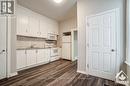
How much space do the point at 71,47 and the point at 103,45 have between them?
2897 mm

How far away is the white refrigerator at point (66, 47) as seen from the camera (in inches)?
224

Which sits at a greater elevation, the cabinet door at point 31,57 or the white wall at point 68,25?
the white wall at point 68,25

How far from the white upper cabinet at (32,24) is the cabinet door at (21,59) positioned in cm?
89

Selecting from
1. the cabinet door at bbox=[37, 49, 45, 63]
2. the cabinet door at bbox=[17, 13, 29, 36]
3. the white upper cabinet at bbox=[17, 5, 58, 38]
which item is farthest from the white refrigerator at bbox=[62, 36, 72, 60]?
the cabinet door at bbox=[17, 13, 29, 36]

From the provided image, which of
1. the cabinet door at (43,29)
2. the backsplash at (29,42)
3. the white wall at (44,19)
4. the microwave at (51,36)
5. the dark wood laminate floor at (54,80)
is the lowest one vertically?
the dark wood laminate floor at (54,80)

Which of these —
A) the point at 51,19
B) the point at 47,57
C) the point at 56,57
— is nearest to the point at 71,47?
the point at 56,57

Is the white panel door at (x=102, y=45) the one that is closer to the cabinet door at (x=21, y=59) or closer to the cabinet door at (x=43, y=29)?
the cabinet door at (x=21, y=59)

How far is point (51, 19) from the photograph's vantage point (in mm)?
5770

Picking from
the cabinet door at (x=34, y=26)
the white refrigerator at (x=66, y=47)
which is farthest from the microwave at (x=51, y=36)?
the cabinet door at (x=34, y=26)

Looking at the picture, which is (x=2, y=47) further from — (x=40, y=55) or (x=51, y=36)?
(x=51, y=36)

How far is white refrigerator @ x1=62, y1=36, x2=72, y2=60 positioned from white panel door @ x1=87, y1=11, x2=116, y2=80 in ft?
8.54

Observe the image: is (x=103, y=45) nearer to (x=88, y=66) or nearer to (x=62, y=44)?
(x=88, y=66)

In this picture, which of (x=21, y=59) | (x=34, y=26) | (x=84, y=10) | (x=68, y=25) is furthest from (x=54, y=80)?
(x=68, y=25)

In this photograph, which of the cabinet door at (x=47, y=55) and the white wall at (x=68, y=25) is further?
the white wall at (x=68, y=25)
